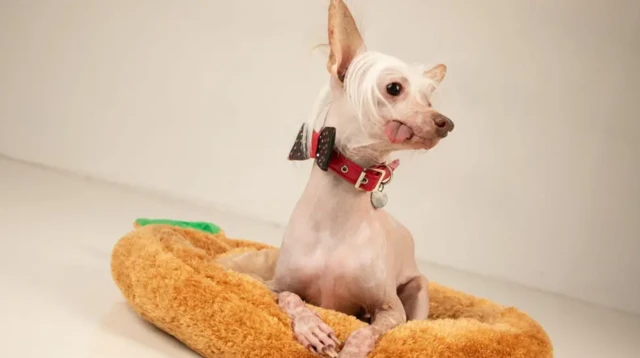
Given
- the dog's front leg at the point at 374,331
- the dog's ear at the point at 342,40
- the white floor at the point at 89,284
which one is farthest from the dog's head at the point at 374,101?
the white floor at the point at 89,284

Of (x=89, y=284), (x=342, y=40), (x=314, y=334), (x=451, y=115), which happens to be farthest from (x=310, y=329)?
(x=451, y=115)

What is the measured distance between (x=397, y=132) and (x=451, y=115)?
52.9 inches

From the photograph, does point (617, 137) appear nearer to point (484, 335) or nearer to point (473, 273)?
point (473, 273)

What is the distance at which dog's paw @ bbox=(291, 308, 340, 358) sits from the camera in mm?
1060

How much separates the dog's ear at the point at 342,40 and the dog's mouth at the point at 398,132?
145 mm

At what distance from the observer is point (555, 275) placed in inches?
108

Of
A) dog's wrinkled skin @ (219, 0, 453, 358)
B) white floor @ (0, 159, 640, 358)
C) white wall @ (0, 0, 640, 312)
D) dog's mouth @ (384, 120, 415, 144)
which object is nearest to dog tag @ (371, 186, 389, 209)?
dog's wrinkled skin @ (219, 0, 453, 358)

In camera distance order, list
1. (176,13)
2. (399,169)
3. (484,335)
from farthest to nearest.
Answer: (176,13)
(399,169)
(484,335)

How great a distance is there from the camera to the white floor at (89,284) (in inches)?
46.2

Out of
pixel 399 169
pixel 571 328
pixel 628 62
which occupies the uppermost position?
pixel 628 62

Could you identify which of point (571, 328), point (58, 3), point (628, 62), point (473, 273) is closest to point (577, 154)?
point (628, 62)

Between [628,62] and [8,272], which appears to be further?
[628,62]

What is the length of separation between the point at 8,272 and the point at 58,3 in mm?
1983

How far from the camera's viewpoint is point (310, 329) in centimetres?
108
